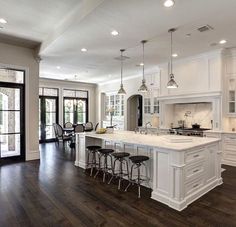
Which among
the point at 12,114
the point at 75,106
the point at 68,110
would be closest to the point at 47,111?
the point at 68,110

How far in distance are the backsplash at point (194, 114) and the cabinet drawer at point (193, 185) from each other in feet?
10.3

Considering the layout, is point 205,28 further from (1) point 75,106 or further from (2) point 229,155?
(1) point 75,106

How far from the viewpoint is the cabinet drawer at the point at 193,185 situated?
120 inches

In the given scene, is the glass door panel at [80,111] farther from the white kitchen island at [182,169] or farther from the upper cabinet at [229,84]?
the upper cabinet at [229,84]

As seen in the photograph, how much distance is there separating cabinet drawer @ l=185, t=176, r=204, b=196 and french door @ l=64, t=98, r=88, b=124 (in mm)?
7860

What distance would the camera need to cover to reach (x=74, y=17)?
143 inches

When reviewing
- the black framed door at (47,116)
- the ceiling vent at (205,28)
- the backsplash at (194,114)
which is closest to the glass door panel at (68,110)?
the black framed door at (47,116)

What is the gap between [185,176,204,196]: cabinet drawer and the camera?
120 inches

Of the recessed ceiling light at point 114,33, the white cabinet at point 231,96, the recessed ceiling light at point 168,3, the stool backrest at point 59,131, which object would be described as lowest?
the stool backrest at point 59,131

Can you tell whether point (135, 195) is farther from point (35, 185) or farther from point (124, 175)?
point (35, 185)

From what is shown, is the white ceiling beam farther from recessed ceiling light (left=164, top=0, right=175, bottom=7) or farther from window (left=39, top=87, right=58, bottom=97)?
window (left=39, top=87, right=58, bottom=97)

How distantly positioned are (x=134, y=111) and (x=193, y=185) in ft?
21.2

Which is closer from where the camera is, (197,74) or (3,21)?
(3,21)

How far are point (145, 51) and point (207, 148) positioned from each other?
122 inches
